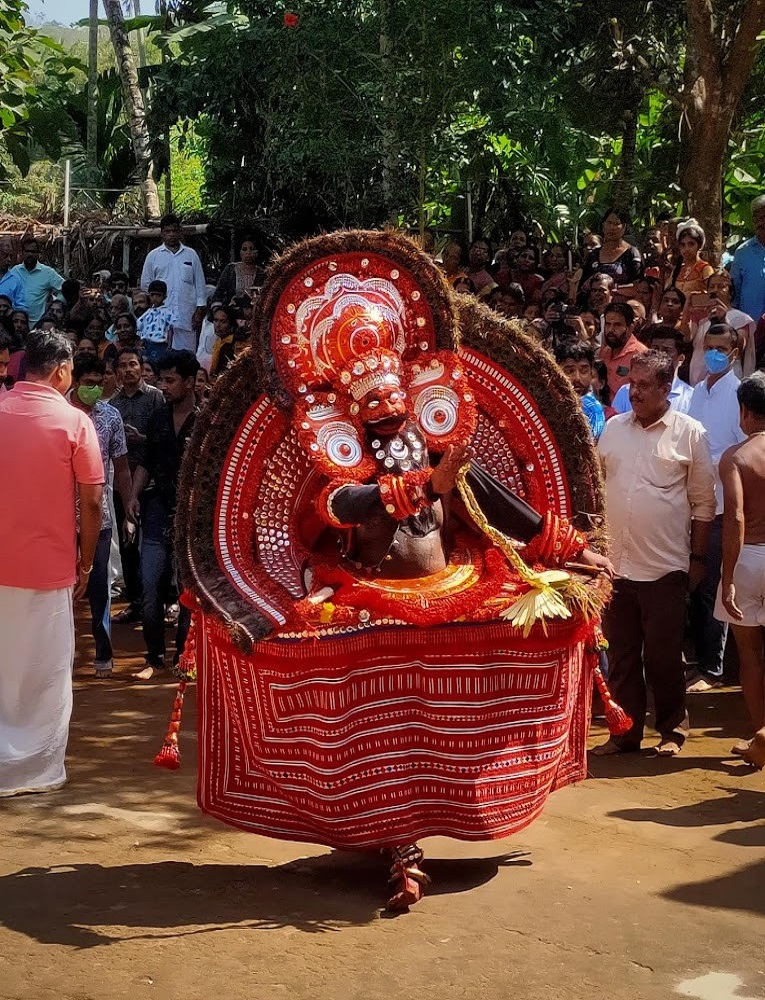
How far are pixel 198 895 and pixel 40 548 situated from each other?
81.6 inches

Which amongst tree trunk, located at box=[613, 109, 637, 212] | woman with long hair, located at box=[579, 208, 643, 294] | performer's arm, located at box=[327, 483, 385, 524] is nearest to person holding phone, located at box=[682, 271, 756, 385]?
woman with long hair, located at box=[579, 208, 643, 294]

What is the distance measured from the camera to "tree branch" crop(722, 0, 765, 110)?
1205cm

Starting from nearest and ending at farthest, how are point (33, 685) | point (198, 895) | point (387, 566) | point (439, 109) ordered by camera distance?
1. point (198, 895)
2. point (387, 566)
3. point (33, 685)
4. point (439, 109)

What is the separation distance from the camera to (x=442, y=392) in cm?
548

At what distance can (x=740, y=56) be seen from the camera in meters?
12.3

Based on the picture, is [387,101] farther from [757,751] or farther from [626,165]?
[757,751]

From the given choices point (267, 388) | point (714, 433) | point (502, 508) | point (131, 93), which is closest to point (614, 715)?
point (502, 508)

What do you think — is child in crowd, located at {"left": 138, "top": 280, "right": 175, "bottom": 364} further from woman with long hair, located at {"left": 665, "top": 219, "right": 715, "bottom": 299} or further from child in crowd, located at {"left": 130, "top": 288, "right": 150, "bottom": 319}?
woman with long hair, located at {"left": 665, "top": 219, "right": 715, "bottom": 299}

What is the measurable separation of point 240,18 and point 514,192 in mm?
3987

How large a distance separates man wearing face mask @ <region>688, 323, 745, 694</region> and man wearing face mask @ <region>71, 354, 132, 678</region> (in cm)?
376

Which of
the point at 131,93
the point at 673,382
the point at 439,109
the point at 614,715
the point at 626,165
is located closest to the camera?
Result: the point at 614,715

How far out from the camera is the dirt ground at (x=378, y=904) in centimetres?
451

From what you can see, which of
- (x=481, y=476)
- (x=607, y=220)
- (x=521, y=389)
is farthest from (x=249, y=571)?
(x=607, y=220)

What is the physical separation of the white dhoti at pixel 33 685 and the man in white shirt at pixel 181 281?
7861 millimetres
